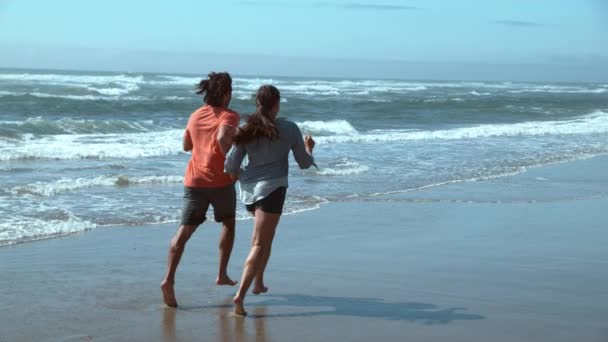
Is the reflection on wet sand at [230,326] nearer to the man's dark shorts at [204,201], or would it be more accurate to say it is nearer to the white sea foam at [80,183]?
the man's dark shorts at [204,201]

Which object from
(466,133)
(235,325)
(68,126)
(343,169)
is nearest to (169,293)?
(235,325)

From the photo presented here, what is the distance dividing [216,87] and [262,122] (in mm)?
451

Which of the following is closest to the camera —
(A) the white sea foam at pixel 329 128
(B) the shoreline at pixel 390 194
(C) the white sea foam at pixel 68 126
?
(B) the shoreline at pixel 390 194

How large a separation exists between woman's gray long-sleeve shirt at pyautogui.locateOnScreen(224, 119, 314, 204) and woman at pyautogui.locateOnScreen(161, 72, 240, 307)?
0.13 meters

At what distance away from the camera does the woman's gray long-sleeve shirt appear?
4.91 m

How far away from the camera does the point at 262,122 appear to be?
484cm

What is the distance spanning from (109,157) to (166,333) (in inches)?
410

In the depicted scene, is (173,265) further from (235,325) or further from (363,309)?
(363,309)

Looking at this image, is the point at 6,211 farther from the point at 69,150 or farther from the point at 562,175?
the point at 562,175

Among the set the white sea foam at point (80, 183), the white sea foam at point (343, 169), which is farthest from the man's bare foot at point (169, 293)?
the white sea foam at point (343, 169)

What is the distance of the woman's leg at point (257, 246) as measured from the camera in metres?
5.02

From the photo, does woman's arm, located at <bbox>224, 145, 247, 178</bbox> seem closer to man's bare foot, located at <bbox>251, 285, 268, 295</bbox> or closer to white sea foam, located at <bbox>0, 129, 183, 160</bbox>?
man's bare foot, located at <bbox>251, 285, 268, 295</bbox>

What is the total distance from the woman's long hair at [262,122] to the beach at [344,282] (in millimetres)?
1056

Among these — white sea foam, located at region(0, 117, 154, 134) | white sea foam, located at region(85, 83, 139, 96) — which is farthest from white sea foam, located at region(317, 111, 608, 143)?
white sea foam, located at region(85, 83, 139, 96)
